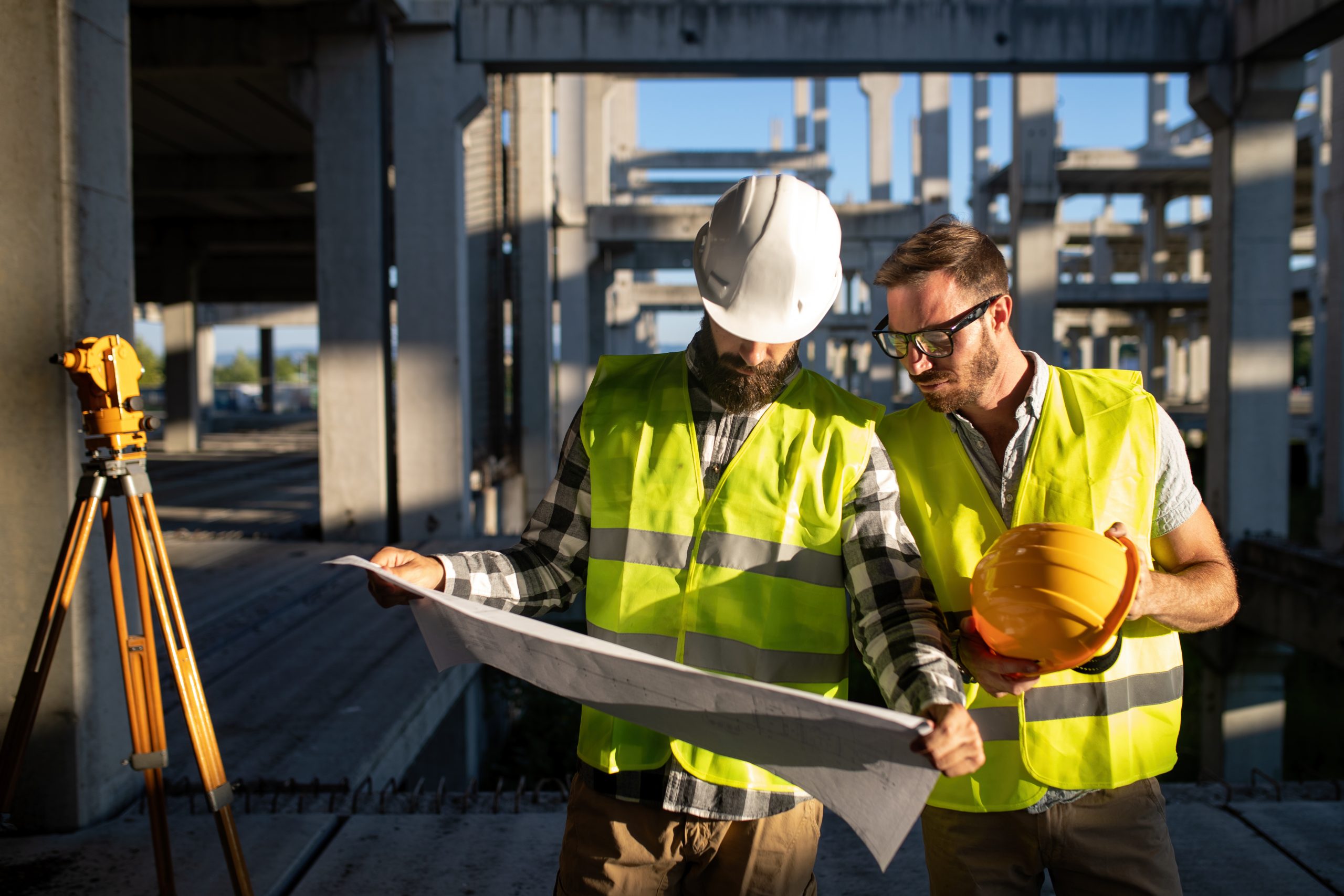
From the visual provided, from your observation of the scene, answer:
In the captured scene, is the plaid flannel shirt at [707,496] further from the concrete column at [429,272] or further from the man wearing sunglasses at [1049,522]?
the concrete column at [429,272]

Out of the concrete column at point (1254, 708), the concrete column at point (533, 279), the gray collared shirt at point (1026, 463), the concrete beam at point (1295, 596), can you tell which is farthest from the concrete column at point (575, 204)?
the gray collared shirt at point (1026, 463)

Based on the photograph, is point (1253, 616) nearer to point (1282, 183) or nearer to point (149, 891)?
point (1282, 183)

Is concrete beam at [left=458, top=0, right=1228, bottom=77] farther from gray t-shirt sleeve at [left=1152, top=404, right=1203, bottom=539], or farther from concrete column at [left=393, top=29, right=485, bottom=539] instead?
gray t-shirt sleeve at [left=1152, top=404, right=1203, bottom=539]

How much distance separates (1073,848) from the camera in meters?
2.10

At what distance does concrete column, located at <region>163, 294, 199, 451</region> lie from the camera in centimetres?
2816

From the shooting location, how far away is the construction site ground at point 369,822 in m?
3.44

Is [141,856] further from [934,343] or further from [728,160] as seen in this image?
[728,160]

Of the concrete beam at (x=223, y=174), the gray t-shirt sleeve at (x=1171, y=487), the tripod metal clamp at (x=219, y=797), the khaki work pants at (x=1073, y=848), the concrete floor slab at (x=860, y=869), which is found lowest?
the concrete floor slab at (x=860, y=869)

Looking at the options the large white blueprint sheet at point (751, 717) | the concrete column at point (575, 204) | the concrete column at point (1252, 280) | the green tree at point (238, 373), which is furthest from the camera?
the green tree at point (238, 373)

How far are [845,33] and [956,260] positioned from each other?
9875mm

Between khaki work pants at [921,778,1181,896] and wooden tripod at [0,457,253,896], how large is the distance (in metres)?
2.22

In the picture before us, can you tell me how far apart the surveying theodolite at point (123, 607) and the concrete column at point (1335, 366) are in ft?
38.5

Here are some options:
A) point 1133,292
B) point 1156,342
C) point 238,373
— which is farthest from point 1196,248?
point 238,373

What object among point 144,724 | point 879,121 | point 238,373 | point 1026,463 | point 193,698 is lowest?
point 144,724
